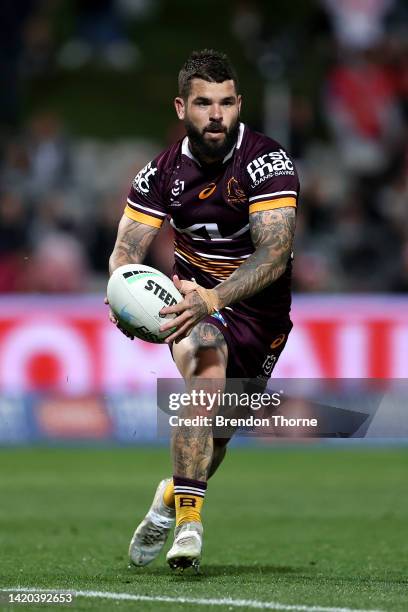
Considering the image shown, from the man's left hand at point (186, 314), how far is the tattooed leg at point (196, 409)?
49cm

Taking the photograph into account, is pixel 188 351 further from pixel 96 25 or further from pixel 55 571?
pixel 96 25

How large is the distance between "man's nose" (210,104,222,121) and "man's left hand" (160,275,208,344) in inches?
39.6

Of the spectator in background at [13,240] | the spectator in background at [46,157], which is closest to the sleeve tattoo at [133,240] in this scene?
the spectator in background at [13,240]

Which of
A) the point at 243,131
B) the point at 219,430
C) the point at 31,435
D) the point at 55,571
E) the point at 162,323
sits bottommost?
the point at 31,435

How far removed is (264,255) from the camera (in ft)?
22.6

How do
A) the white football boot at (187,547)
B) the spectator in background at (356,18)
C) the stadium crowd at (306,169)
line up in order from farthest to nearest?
the spectator in background at (356,18), the stadium crowd at (306,169), the white football boot at (187,547)

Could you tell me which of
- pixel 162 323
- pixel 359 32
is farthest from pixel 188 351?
pixel 359 32

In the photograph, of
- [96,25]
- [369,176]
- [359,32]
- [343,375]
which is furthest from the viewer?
[96,25]

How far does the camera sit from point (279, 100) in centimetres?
1830

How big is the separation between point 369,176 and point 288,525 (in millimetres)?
8563

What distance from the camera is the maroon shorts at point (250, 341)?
732cm

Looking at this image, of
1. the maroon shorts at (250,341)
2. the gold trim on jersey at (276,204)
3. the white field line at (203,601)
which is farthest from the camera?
the maroon shorts at (250,341)

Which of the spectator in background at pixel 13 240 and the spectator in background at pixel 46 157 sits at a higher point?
the spectator in background at pixel 46 157

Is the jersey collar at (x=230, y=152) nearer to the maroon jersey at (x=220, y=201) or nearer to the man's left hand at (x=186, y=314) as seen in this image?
the maroon jersey at (x=220, y=201)
